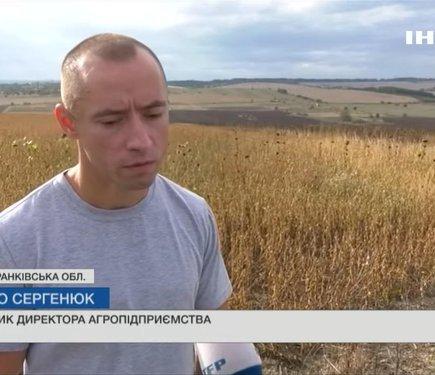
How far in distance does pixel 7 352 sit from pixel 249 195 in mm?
1249

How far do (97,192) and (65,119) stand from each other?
125 millimetres

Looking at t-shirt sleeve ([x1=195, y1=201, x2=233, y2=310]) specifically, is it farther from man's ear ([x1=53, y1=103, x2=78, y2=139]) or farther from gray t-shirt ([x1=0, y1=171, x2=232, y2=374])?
man's ear ([x1=53, y1=103, x2=78, y2=139])

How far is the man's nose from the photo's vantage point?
89cm

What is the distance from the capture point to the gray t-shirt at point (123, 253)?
0.81 m

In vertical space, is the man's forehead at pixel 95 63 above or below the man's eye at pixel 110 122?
above

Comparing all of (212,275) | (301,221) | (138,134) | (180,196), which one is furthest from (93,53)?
(301,221)

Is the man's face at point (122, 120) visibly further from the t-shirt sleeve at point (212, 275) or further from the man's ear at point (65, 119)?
the t-shirt sleeve at point (212, 275)

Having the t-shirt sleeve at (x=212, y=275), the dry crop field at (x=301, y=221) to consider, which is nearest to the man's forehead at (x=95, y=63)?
the t-shirt sleeve at (x=212, y=275)

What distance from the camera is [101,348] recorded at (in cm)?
96

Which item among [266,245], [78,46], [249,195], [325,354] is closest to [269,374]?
[325,354]

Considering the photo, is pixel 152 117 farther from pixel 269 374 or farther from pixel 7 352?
pixel 269 374

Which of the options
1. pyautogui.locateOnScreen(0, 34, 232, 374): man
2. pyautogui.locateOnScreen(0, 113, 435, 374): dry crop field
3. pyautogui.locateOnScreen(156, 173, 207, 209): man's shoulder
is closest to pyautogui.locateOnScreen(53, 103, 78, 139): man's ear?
pyautogui.locateOnScreen(0, 34, 232, 374): man

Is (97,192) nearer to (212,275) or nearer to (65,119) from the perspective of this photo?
(65,119)

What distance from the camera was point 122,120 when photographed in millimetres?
881
